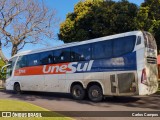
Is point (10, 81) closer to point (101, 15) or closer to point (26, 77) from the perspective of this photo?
point (26, 77)

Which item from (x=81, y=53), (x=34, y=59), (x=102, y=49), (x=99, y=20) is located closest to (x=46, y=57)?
(x=34, y=59)

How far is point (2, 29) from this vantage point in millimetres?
32719

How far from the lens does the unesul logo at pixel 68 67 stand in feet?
52.1

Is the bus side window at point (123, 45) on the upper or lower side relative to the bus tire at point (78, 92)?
upper

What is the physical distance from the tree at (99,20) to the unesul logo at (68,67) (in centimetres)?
582

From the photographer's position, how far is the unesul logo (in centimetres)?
1588

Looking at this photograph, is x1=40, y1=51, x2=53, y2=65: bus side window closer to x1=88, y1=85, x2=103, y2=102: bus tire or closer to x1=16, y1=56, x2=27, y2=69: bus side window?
x1=16, y1=56, x2=27, y2=69: bus side window

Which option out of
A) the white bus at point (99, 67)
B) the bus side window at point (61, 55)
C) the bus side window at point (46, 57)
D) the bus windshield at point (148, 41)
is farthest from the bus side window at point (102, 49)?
the bus side window at point (46, 57)

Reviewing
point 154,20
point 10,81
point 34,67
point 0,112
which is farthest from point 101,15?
point 0,112

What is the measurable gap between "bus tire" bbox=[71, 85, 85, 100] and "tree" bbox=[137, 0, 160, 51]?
27.2 ft

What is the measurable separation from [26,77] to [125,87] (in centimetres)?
898

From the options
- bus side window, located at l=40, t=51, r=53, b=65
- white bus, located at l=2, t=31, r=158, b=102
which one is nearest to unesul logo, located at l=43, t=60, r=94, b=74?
white bus, located at l=2, t=31, r=158, b=102

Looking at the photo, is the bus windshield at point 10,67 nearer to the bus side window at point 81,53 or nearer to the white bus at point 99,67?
the white bus at point 99,67

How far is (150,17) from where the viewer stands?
24.3 meters
